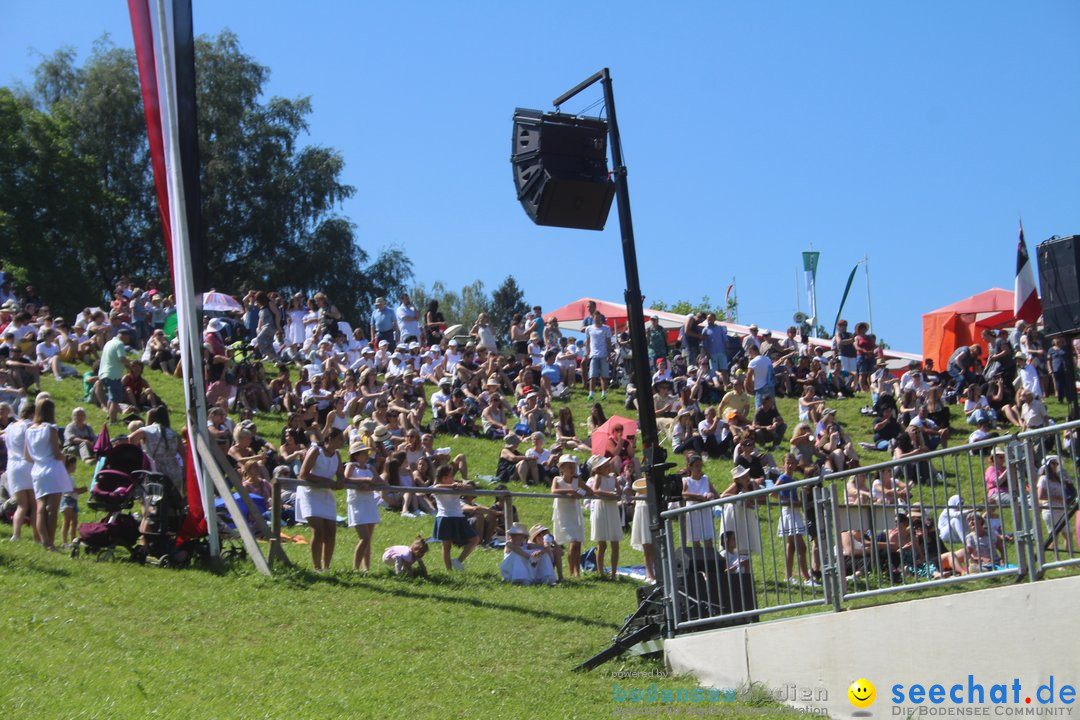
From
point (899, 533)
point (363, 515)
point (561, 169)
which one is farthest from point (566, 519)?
point (899, 533)

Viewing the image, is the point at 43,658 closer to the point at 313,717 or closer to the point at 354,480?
the point at 313,717

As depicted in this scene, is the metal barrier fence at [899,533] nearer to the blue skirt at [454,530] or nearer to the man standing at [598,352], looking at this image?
the blue skirt at [454,530]

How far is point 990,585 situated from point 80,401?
16.9 metres

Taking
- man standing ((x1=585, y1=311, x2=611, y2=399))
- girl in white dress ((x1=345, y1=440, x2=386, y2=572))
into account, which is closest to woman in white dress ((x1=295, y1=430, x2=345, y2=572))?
girl in white dress ((x1=345, y1=440, x2=386, y2=572))

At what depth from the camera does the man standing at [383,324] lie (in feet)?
94.6

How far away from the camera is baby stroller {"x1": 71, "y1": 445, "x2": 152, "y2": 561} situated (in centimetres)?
1220

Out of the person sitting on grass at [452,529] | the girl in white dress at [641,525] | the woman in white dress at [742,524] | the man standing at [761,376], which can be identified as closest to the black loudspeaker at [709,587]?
the woman in white dress at [742,524]

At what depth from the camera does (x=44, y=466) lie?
12.4 metres

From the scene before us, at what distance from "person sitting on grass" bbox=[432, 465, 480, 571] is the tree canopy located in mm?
37698

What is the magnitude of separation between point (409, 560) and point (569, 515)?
255 centimetres

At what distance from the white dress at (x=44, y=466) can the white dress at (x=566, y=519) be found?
5.72m

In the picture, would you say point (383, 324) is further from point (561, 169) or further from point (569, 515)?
point (561, 169)

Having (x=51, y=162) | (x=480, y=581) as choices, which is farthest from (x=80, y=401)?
(x=51, y=162)

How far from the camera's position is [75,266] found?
48.0 metres
